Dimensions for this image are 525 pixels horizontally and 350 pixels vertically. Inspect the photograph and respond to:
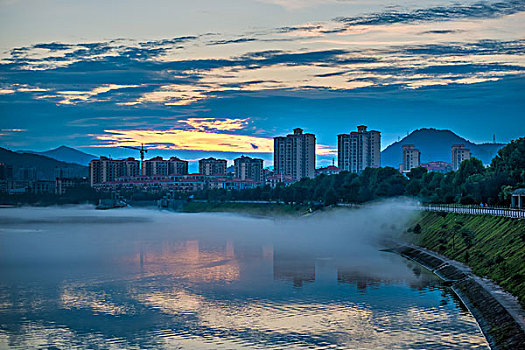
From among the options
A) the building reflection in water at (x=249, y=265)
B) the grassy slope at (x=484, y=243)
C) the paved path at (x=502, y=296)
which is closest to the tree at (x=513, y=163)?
the grassy slope at (x=484, y=243)

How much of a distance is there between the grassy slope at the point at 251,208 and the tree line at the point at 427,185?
9.82 feet

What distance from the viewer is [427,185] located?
117438 mm

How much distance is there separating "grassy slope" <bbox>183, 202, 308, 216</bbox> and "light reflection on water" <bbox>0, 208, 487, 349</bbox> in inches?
2699

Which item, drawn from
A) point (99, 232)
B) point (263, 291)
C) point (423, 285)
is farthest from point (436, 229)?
point (99, 232)

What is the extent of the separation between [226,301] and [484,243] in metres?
22.2

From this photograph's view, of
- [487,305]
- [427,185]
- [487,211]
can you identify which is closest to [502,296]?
[487,305]

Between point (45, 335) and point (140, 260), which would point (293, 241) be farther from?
point (45, 335)

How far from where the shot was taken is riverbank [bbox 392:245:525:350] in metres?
30.3

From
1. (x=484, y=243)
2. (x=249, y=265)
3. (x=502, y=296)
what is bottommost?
(x=249, y=265)

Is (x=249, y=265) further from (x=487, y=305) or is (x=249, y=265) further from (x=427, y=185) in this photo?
(x=427, y=185)

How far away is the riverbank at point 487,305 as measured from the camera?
30.3m

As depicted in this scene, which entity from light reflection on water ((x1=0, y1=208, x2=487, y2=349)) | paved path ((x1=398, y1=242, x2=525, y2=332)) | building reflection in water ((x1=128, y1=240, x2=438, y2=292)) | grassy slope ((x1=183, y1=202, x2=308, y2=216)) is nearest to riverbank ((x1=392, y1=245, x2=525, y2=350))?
paved path ((x1=398, y1=242, x2=525, y2=332))

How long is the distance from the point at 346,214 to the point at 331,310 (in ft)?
241

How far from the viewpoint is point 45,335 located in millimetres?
34312
